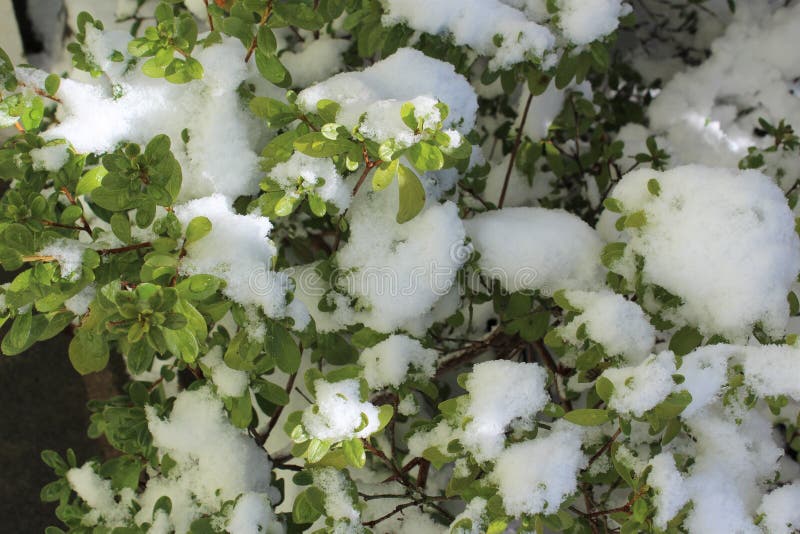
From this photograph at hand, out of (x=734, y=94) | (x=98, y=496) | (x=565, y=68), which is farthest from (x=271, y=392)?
(x=734, y=94)

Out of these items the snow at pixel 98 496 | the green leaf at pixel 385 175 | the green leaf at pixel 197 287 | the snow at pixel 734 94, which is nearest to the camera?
the green leaf at pixel 197 287

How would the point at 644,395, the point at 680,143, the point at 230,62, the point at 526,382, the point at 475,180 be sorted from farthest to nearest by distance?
the point at 680,143
the point at 475,180
the point at 230,62
the point at 526,382
the point at 644,395

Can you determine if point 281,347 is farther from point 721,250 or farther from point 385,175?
point 721,250

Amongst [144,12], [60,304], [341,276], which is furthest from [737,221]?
[144,12]

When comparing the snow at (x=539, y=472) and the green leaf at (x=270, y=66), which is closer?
the snow at (x=539, y=472)

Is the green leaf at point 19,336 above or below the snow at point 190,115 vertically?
below

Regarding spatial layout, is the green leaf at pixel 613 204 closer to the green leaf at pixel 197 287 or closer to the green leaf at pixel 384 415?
the green leaf at pixel 384 415

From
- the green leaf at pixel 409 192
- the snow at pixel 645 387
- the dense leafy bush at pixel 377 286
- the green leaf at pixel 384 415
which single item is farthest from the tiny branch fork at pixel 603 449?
the green leaf at pixel 409 192

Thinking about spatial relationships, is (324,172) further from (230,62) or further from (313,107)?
(230,62)
